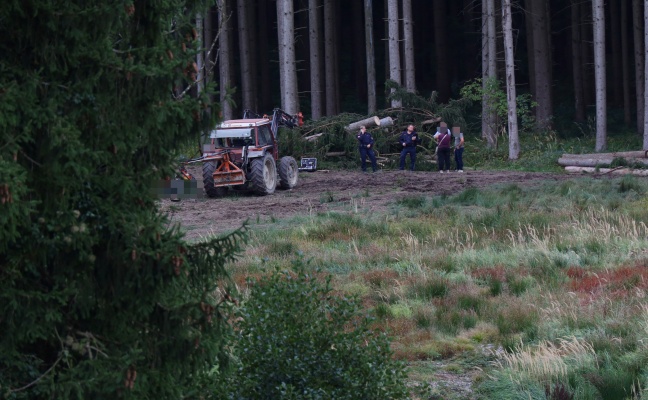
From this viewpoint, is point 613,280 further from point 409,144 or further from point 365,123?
point 365,123

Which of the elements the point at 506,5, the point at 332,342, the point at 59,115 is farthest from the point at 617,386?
the point at 506,5

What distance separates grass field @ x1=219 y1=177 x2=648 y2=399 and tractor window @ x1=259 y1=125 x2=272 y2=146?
16.7ft

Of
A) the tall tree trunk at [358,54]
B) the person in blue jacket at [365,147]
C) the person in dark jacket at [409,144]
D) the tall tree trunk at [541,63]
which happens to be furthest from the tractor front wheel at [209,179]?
the tall tree trunk at [358,54]

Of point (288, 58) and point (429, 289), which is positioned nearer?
point (429, 289)

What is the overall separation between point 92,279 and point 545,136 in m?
31.3

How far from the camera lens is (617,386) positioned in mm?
8094

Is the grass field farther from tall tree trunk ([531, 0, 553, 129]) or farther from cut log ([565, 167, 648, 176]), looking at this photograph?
tall tree trunk ([531, 0, 553, 129])

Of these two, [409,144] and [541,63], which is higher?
[541,63]

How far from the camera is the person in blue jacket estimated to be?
29.2 meters

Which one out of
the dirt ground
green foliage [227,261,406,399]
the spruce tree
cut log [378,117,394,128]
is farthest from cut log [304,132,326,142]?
the spruce tree

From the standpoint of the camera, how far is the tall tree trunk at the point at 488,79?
3462 cm

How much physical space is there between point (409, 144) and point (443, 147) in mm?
1075

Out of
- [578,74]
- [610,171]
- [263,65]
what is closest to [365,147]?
[610,171]

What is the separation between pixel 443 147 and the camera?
28938mm
